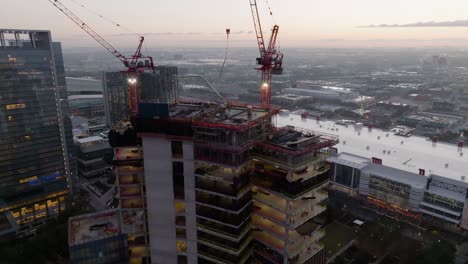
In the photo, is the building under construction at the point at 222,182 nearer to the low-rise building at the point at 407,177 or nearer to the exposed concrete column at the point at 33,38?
the low-rise building at the point at 407,177

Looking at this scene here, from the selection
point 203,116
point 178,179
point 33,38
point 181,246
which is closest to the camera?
point 178,179

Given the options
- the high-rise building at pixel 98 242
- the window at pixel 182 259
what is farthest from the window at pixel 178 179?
the high-rise building at pixel 98 242

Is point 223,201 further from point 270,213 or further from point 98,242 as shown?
point 98,242

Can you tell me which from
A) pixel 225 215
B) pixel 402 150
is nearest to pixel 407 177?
pixel 402 150

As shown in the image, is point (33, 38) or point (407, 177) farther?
point (407, 177)

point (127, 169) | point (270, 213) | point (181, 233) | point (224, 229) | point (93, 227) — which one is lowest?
point (93, 227)

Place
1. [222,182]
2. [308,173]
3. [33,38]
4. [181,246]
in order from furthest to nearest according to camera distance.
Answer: [33,38] < [181,246] < [308,173] < [222,182]

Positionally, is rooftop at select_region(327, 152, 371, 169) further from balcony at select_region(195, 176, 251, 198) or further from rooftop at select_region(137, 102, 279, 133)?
balcony at select_region(195, 176, 251, 198)

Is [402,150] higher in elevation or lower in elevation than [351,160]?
higher
